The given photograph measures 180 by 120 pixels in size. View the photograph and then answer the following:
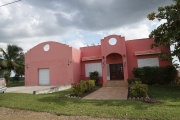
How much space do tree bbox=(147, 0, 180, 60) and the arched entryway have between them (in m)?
4.94

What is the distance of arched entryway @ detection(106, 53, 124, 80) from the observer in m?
16.2

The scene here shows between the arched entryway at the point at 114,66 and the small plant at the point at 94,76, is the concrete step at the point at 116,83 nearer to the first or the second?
the arched entryway at the point at 114,66

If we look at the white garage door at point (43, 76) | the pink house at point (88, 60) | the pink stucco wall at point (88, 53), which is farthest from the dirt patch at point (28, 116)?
the pink stucco wall at point (88, 53)

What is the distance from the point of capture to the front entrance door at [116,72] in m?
16.2

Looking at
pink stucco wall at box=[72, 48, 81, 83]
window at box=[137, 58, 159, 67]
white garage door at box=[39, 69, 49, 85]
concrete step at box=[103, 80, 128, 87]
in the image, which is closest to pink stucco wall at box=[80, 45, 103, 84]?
pink stucco wall at box=[72, 48, 81, 83]

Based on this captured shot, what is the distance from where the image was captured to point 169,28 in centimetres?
1143

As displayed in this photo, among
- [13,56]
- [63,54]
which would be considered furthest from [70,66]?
[13,56]

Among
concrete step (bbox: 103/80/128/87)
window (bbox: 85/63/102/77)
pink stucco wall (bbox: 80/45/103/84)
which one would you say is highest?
pink stucco wall (bbox: 80/45/103/84)

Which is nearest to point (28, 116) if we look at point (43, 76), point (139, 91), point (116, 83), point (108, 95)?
point (108, 95)

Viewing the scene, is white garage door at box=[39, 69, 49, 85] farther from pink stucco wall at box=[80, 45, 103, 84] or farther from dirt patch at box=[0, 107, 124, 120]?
dirt patch at box=[0, 107, 124, 120]

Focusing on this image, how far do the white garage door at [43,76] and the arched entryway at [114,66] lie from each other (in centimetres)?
745

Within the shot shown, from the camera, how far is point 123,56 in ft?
49.2

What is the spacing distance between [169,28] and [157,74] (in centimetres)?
450

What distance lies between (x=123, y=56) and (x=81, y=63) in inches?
217
